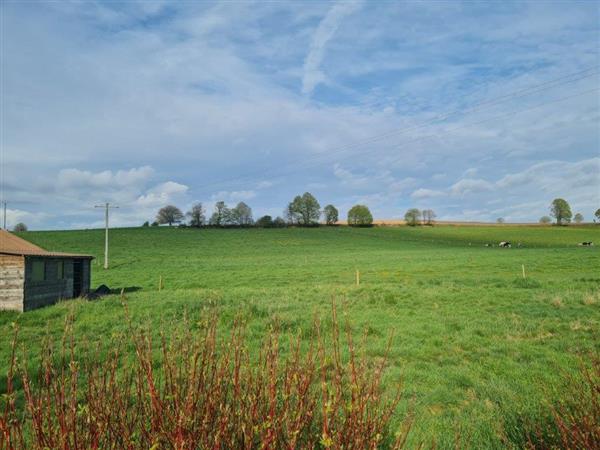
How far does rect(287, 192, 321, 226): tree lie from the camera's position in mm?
105000

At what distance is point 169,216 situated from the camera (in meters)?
105

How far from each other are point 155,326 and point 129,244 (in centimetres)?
6057

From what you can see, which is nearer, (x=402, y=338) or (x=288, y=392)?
(x=288, y=392)

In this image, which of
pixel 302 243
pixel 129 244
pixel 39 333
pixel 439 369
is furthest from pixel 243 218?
pixel 439 369

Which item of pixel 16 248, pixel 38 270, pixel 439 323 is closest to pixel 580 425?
pixel 439 323

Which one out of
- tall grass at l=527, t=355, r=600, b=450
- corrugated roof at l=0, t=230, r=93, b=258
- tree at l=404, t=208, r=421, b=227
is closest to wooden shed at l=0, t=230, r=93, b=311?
corrugated roof at l=0, t=230, r=93, b=258

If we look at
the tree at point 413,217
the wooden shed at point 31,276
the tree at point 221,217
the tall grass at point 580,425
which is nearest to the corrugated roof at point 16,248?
the wooden shed at point 31,276

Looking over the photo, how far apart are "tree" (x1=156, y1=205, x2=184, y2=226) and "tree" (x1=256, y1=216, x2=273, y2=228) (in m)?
20.3

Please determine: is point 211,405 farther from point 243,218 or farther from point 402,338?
point 243,218

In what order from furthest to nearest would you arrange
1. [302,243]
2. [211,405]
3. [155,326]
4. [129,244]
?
[302,243], [129,244], [155,326], [211,405]

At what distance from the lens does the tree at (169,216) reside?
105312mm

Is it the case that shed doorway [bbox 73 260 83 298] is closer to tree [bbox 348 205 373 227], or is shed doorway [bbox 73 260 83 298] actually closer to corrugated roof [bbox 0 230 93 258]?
corrugated roof [bbox 0 230 93 258]

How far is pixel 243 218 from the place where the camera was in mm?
102250

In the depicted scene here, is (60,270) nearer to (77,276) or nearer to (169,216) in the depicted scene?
(77,276)
